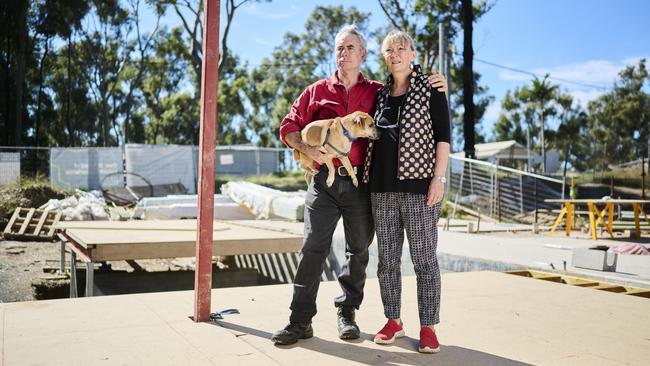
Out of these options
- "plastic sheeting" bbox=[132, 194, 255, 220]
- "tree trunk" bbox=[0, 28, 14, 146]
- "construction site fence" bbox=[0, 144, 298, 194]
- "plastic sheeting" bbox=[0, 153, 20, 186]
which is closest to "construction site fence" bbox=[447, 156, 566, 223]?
"plastic sheeting" bbox=[132, 194, 255, 220]

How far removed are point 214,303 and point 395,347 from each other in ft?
4.55

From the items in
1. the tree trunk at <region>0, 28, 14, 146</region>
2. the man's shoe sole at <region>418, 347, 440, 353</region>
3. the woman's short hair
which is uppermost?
the tree trunk at <region>0, 28, 14, 146</region>

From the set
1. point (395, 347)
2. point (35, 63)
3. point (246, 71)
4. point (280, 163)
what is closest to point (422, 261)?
point (395, 347)

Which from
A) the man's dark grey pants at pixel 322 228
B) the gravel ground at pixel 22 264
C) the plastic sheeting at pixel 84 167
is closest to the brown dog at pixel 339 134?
the man's dark grey pants at pixel 322 228

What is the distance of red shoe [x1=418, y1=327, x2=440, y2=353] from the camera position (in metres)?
2.75

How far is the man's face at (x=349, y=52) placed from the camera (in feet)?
9.62

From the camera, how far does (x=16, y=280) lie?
8047mm

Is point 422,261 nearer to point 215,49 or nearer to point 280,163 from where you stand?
point 215,49

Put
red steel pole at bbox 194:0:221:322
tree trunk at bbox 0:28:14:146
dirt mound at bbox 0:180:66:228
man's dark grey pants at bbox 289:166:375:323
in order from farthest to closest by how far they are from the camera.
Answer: tree trunk at bbox 0:28:14:146, dirt mound at bbox 0:180:66:228, red steel pole at bbox 194:0:221:322, man's dark grey pants at bbox 289:166:375:323

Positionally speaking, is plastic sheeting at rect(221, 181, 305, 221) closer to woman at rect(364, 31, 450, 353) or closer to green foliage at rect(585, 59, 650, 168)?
woman at rect(364, 31, 450, 353)

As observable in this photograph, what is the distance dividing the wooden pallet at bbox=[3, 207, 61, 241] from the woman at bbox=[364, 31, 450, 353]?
31.0 feet

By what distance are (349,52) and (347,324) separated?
136 centimetres

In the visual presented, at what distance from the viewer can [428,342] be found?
2.76 meters

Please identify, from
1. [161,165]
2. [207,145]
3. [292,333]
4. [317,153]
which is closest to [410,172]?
[317,153]
